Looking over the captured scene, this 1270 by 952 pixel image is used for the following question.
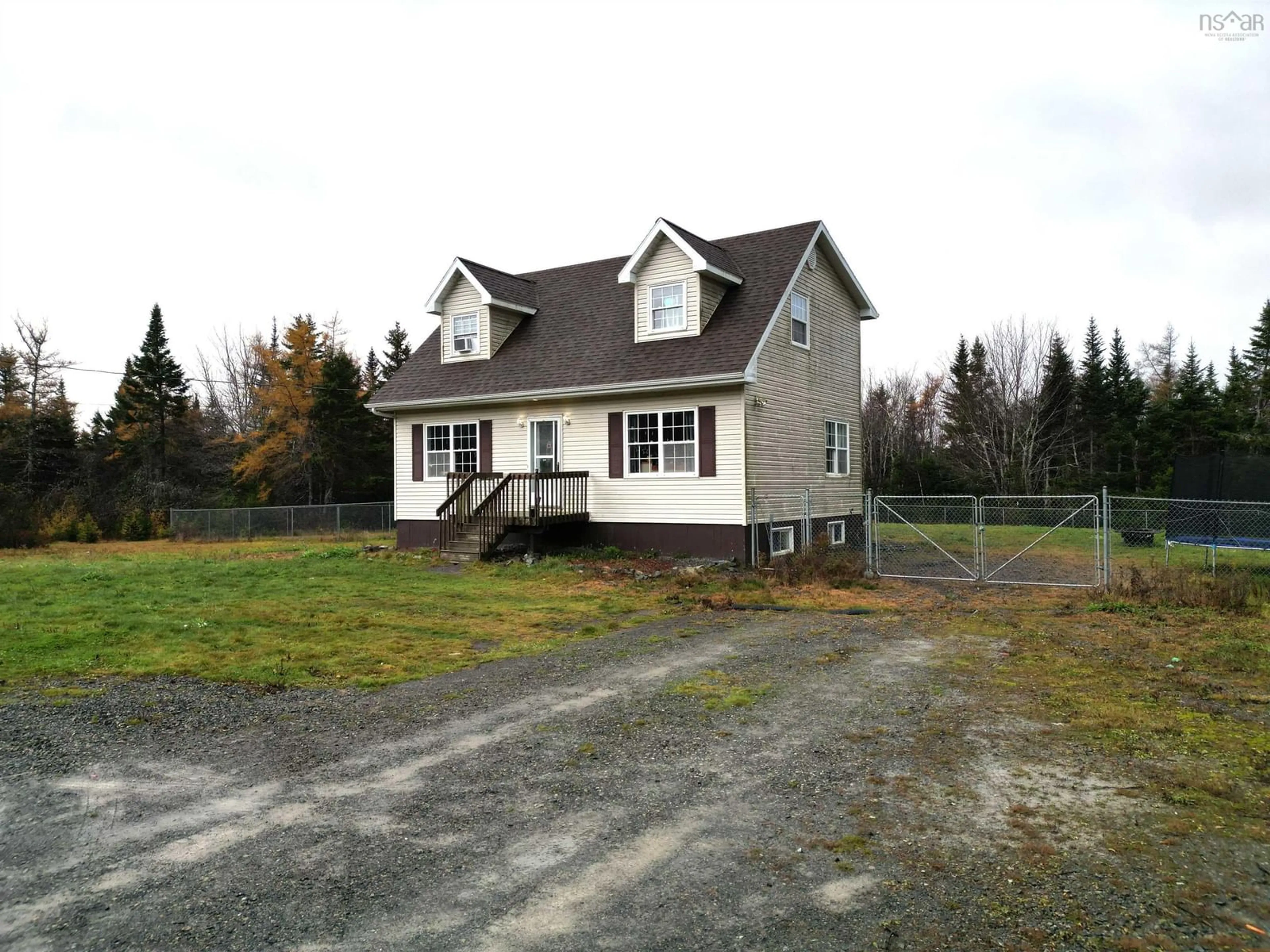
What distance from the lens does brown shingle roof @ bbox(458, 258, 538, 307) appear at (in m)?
21.3

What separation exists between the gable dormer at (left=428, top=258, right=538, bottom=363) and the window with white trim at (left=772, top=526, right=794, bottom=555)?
375 inches

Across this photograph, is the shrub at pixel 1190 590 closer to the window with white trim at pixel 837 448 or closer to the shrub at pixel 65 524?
the window with white trim at pixel 837 448

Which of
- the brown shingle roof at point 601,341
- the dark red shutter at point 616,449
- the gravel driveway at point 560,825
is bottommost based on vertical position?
the gravel driveway at point 560,825

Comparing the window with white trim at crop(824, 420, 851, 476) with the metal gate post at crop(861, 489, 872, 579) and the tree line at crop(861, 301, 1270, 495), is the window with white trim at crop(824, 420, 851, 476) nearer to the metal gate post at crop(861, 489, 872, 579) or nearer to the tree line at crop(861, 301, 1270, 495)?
the metal gate post at crop(861, 489, 872, 579)

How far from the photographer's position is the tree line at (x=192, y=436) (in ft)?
122

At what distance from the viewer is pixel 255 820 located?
14.6 ft

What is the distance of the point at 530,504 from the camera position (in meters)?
18.5

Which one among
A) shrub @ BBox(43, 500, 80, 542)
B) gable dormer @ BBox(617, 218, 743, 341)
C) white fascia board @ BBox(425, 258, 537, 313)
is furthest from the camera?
shrub @ BBox(43, 500, 80, 542)

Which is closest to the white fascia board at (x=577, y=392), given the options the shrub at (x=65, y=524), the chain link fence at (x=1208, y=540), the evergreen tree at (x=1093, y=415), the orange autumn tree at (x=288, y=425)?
the chain link fence at (x=1208, y=540)

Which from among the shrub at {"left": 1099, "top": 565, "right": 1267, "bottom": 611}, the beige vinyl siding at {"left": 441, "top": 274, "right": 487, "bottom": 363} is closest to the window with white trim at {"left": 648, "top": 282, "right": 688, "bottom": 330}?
the beige vinyl siding at {"left": 441, "top": 274, "right": 487, "bottom": 363}

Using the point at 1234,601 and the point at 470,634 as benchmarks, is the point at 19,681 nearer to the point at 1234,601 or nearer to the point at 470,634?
the point at 470,634

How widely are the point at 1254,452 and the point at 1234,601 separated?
30962 mm

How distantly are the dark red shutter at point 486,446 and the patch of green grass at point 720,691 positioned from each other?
44.1 ft

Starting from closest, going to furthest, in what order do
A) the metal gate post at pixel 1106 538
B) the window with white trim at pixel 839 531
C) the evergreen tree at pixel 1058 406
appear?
the metal gate post at pixel 1106 538, the window with white trim at pixel 839 531, the evergreen tree at pixel 1058 406
